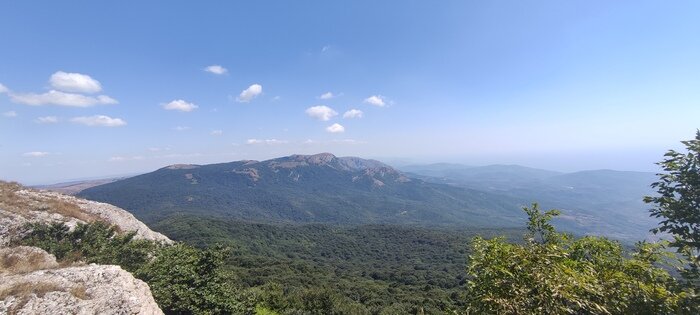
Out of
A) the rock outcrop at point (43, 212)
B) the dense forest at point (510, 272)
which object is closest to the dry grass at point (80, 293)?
the dense forest at point (510, 272)

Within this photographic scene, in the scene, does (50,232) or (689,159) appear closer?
(689,159)

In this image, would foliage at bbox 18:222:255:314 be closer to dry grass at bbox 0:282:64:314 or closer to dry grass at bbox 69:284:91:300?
dry grass at bbox 69:284:91:300

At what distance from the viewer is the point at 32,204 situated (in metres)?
34.2

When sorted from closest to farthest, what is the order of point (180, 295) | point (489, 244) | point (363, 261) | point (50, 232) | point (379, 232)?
point (489, 244) → point (180, 295) → point (50, 232) → point (363, 261) → point (379, 232)

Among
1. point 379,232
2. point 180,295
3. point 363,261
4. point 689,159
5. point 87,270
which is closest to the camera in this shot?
point 689,159

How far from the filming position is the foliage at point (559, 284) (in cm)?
690

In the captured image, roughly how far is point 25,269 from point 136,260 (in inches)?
508

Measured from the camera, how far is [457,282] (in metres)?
95.1

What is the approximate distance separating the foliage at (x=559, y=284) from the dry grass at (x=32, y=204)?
4079 cm

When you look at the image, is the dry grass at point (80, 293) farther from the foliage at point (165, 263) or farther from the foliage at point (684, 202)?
the foliage at point (684, 202)

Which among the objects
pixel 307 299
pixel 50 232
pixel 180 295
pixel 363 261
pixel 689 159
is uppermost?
pixel 689 159

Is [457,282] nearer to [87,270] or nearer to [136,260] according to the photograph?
[136,260]

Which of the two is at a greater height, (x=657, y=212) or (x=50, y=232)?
(x=657, y=212)

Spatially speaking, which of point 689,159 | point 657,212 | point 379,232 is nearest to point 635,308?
point 657,212
